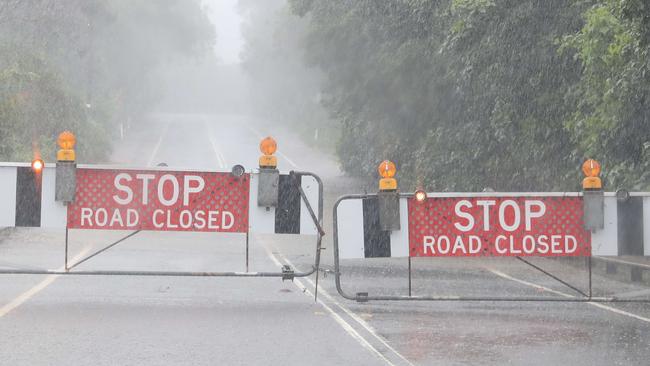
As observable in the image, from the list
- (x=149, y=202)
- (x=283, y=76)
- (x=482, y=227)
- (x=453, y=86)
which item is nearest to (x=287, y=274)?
(x=149, y=202)

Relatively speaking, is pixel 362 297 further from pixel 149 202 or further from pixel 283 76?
pixel 283 76

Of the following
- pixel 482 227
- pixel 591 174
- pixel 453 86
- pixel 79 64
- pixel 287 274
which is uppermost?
pixel 79 64

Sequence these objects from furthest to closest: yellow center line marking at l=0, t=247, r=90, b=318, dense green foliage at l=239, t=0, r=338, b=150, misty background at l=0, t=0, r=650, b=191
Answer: dense green foliage at l=239, t=0, r=338, b=150
misty background at l=0, t=0, r=650, b=191
yellow center line marking at l=0, t=247, r=90, b=318

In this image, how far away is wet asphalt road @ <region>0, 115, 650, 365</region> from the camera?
8047 millimetres

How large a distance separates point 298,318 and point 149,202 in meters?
2.01

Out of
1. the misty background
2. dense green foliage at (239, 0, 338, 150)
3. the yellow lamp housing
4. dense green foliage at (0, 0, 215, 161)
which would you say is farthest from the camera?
dense green foliage at (239, 0, 338, 150)

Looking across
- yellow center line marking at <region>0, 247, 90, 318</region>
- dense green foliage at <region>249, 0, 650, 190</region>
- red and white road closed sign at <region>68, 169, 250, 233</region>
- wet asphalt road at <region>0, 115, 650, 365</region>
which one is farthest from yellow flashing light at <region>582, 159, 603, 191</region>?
yellow center line marking at <region>0, 247, 90, 318</region>

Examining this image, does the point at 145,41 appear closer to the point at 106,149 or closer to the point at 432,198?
the point at 106,149

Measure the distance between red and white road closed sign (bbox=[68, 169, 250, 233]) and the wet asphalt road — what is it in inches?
31.6

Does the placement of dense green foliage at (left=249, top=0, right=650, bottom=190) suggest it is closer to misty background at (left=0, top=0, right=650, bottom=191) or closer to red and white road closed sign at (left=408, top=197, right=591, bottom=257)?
misty background at (left=0, top=0, right=650, bottom=191)

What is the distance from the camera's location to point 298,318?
32.2ft

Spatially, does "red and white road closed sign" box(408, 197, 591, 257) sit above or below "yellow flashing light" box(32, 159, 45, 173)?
below

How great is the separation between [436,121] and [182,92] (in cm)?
14151

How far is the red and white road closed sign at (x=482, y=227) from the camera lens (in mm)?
10641
